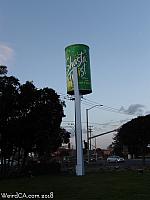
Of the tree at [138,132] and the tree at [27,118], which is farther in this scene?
the tree at [138,132]

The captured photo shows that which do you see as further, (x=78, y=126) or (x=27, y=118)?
(x=78, y=126)

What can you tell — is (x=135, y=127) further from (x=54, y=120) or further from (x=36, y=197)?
(x=36, y=197)

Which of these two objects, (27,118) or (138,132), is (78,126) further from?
(138,132)

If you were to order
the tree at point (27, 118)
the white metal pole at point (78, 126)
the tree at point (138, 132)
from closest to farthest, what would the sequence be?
1. the tree at point (27, 118)
2. the white metal pole at point (78, 126)
3. the tree at point (138, 132)

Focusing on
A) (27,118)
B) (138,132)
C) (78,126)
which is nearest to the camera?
(27,118)

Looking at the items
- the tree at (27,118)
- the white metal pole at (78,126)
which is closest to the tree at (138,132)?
the white metal pole at (78,126)

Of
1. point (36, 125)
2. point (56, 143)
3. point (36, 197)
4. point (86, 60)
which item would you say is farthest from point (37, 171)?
point (36, 197)

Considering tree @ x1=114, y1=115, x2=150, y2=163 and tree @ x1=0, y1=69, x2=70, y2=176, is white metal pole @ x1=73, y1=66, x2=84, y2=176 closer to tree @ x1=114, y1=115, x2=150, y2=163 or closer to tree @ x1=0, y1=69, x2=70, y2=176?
tree @ x1=0, y1=69, x2=70, y2=176

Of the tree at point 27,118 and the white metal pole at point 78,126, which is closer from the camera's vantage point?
the tree at point 27,118

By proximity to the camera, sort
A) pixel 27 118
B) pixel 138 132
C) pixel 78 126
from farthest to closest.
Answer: pixel 138 132
pixel 78 126
pixel 27 118

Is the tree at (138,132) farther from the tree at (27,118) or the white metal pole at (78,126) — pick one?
the tree at (27,118)

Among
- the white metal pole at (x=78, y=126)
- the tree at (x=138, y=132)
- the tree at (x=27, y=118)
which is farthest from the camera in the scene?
the tree at (x=138, y=132)

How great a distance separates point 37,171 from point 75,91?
10.2 m

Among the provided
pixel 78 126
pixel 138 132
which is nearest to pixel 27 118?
pixel 78 126
